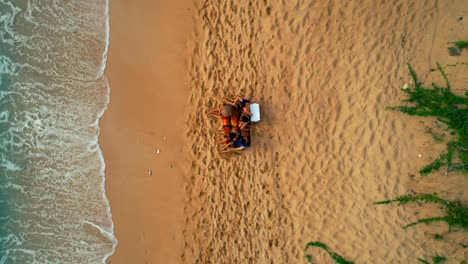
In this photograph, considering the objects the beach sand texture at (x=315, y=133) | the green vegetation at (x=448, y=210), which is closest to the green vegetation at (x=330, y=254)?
the beach sand texture at (x=315, y=133)

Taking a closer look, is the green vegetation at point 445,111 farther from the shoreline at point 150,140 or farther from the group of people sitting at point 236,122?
the shoreline at point 150,140

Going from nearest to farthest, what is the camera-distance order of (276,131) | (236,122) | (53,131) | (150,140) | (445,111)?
(445,111), (236,122), (276,131), (150,140), (53,131)

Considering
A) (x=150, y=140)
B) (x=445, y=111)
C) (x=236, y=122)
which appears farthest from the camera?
(x=150, y=140)

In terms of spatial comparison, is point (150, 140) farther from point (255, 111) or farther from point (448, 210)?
point (448, 210)

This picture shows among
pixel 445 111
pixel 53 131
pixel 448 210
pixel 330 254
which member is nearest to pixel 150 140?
pixel 53 131

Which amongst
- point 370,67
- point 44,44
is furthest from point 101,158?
point 370,67

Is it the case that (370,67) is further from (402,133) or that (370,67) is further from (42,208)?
(42,208)

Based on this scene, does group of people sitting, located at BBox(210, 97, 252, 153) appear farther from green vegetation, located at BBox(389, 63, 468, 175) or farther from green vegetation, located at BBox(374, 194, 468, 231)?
green vegetation, located at BBox(374, 194, 468, 231)

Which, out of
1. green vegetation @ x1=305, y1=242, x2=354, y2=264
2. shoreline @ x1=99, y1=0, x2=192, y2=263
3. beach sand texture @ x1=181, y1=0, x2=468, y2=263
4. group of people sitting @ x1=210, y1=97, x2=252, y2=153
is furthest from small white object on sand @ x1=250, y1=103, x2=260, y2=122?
green vegetation @ x1=305, y1=242, x2=354, y2=264
